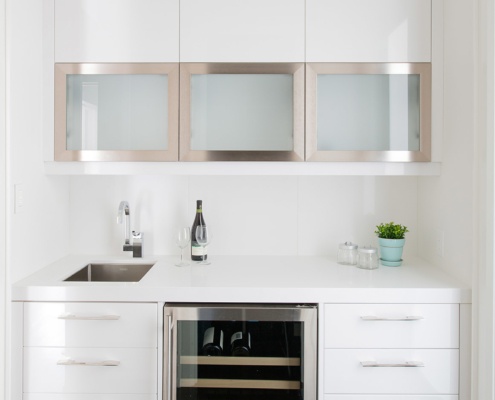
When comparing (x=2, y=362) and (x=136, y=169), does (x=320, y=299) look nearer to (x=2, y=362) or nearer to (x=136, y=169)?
(x=136, y=169)

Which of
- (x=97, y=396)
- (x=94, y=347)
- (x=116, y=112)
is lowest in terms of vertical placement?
(x=97, y=396)

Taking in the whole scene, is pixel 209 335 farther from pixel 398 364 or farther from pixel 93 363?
pixel 398 364

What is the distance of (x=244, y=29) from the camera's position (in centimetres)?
191

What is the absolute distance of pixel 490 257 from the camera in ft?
5.04

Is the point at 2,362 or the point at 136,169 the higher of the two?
the point at 136,169

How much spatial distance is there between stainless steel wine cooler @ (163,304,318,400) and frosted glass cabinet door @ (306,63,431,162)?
2.47 ft

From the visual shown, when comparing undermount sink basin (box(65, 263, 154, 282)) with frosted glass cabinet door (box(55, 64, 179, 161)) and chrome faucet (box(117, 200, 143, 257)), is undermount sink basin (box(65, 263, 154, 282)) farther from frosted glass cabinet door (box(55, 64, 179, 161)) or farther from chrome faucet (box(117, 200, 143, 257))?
frosted glass cabinet door (box(55, 64, 179, 161))

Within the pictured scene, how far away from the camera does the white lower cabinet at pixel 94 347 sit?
1683 millimetres

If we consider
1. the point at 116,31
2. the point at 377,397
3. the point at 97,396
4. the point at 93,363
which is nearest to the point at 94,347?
the point at 93,363

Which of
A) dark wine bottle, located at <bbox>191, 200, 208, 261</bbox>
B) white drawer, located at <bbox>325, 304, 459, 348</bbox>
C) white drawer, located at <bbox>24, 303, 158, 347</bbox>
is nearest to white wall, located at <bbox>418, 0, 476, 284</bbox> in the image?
white drawer, located at <bbox>325, 304, 459, 348</bbox>

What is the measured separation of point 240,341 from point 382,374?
588 mm

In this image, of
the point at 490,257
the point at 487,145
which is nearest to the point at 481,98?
the point at 487,145

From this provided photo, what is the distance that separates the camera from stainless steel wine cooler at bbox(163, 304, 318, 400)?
1662mm

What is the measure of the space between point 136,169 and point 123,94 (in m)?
0.36
